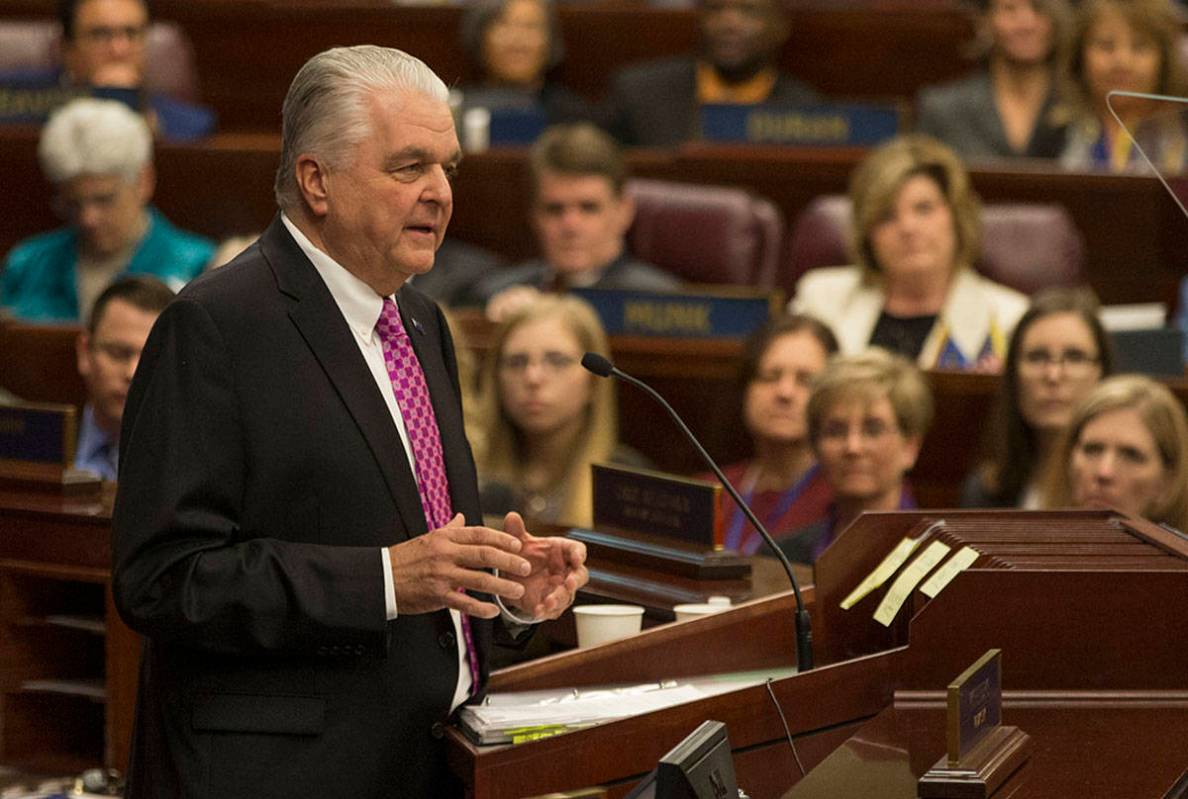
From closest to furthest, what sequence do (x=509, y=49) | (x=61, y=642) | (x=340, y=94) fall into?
(x=340, y=94), (x=61, y=642), (x=509, y=49)

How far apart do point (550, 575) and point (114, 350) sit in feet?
5.71

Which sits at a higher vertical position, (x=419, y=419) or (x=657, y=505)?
(x=419, y=419)

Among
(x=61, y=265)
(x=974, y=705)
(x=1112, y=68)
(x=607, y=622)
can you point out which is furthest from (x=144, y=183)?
(x=974, y=705)

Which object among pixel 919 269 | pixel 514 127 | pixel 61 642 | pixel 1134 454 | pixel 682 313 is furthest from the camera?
pixel 514 127

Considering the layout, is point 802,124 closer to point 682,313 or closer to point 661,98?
point 661,98

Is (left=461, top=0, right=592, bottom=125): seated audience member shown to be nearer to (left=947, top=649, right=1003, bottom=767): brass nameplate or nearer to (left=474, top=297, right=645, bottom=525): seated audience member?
(left=474, top=297, right=645, bottom=525): seated audience member

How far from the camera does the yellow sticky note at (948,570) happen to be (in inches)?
68.6

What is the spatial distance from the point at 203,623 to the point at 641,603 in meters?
0.77

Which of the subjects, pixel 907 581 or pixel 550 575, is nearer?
pixel 550 575

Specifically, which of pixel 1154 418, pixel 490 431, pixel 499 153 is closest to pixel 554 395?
pixel 490 431

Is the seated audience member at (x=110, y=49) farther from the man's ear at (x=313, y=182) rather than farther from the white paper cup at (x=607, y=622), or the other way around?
the man's ear at (x=313, y=182)

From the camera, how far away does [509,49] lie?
5.14 meters

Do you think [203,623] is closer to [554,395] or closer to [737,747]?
[737,747]

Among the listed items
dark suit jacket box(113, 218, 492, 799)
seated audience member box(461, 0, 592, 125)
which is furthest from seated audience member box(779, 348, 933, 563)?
seated audience member box(461, 0, 592, 125)
